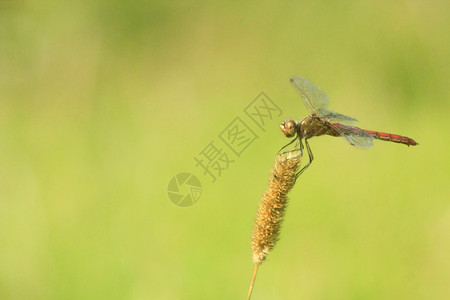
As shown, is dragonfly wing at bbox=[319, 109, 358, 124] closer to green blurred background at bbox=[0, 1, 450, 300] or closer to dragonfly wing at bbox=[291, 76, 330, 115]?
dragonfly wing at bbox=[291, 76, 330, 115]

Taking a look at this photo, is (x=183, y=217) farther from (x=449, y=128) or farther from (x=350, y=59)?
(x=350, y=59)

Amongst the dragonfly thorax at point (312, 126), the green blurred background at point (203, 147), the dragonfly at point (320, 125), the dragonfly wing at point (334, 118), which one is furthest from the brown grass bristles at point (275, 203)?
the green blurred background at point (203, 147)

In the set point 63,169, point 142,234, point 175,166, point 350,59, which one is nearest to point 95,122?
point 63,169

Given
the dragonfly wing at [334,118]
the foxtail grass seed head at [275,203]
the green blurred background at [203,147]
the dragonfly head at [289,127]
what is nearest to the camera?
the foxtail grass seed head at [275,203]

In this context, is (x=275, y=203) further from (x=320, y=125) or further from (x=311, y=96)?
(x=311, y=96)

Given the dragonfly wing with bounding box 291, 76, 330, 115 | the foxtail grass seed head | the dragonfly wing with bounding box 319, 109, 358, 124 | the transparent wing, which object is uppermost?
the dragonfly wing with bounding box 291, 76, 330, 115

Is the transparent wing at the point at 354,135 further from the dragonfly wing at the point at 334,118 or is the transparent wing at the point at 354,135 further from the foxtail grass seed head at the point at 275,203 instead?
the foxtail grass seed head at the point at 275,203

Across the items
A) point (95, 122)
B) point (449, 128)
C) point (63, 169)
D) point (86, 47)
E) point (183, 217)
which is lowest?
point (449, 128)

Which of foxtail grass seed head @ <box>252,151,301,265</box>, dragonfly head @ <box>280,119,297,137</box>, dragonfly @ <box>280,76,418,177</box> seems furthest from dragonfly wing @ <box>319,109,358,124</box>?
foxtail grass seed head @ <box>252,151,301,265</box>
